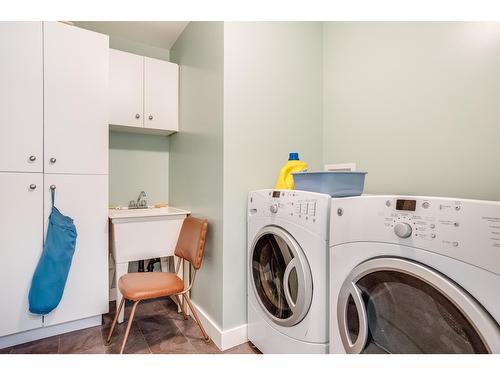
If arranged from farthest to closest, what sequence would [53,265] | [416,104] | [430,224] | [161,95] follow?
[161,95], [53,265], [416,104], [430,224]

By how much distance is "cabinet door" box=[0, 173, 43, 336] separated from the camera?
1.62 meters

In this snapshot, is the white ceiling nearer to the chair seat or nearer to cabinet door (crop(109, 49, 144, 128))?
cabinet door (crop(109, 49, 144, 128))

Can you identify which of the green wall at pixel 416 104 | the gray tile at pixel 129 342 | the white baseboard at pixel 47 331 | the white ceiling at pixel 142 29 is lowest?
the gray tile at pixel 129 342

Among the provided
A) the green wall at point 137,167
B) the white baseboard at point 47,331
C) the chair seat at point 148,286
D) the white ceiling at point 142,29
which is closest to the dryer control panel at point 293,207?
the chair seat at point 148,286

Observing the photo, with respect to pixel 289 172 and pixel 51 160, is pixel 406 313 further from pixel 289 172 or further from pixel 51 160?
pixel 51 160

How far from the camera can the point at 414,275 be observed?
879mm

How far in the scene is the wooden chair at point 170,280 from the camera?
5.03 feet

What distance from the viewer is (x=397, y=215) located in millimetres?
951

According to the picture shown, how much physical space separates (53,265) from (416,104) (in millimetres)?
2363

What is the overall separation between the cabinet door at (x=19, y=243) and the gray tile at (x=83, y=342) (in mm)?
202


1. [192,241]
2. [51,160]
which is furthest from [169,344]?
[51,160]

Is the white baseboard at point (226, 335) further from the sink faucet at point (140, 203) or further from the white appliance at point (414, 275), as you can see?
the sink faucet at point (140, 203)
